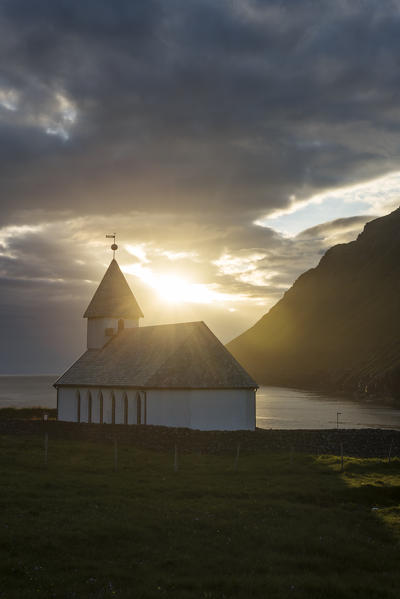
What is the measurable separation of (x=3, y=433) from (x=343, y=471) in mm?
23788

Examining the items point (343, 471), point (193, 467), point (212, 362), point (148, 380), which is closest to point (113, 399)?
point (148, 380)

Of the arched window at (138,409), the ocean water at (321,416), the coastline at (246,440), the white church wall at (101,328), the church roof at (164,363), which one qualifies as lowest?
the ocean water at (321,416)

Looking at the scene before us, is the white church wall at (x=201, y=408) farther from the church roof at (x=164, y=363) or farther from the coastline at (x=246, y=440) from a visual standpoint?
the coastline at (x=246, y=440)

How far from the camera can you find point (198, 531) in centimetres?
1684

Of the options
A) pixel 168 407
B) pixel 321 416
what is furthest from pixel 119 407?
pixel 321 416

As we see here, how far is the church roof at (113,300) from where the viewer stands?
2505 inches

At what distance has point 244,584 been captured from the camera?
1272 cm

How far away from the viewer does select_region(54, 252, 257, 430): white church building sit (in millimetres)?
45031

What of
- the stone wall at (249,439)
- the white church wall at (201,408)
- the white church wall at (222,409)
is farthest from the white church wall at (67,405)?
the white church wall at (222,409)

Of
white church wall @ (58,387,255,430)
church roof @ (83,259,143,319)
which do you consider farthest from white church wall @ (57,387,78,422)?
white church wall @ (58,387,255,430)

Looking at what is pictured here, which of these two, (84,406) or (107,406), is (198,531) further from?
(84,406)

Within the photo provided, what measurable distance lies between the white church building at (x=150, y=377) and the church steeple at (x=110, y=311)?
10cm

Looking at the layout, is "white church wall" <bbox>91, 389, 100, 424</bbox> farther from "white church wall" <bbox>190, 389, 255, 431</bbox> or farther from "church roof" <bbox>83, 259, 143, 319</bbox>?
"white church wall" <bbox>190, 389, 255, 431</bbox>

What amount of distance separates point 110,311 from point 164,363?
17529 millimetres
